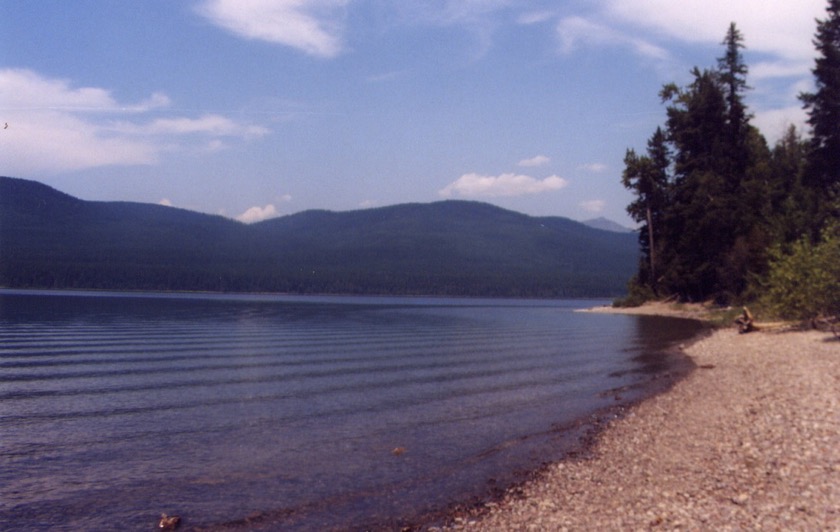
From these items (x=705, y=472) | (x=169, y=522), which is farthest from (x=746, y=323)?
(x=169, y=522)

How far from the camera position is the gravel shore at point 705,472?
8.61 meters

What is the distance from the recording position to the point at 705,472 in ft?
35.4

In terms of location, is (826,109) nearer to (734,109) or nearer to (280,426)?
(734,109)

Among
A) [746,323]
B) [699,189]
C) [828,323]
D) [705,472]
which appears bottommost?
[705,472]

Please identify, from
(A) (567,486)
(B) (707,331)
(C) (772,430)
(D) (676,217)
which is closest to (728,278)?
(D) (676,217)

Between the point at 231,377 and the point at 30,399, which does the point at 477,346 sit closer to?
the point at 231,377

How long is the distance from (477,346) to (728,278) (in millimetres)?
31496

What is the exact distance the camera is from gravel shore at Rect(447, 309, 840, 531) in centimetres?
861

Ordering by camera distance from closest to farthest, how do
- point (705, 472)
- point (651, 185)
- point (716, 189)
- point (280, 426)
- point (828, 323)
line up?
point (705, 472) → point (280, 426) → point (828, 323) → point (716, 189) → point (651, 185)

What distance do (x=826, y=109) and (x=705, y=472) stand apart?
47.5m

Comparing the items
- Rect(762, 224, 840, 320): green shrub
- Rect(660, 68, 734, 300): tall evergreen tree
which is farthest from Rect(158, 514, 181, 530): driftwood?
Rect(660, 68, 734, 300): tall evergreen tree

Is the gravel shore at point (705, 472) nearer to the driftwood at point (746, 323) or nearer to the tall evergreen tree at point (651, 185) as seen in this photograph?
the driftwood at point (746, 323)

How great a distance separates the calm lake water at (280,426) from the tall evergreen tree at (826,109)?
2454cm

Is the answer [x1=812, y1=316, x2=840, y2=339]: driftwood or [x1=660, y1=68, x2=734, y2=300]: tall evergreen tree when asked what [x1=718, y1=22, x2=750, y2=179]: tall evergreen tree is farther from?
[x1=812, y1=316, x2=840, y2=339]: driftwood
